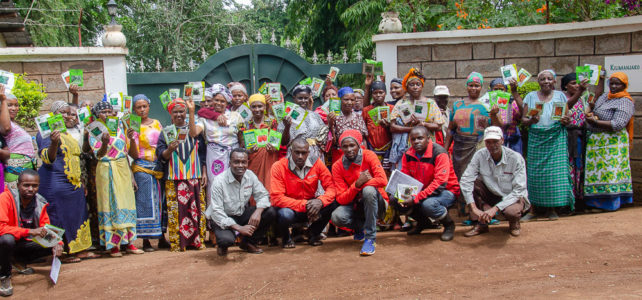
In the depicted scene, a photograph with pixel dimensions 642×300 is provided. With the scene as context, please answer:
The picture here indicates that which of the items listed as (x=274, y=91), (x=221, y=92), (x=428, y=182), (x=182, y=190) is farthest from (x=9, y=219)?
(x=428, y=182)

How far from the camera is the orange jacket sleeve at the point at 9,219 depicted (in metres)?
4.64

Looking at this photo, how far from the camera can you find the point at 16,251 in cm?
496

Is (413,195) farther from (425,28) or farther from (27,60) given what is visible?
(425,28)

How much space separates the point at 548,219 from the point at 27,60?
257 inches

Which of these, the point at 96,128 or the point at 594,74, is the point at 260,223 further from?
the point at 594,74

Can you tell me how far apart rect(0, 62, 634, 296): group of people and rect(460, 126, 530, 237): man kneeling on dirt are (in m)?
0.01

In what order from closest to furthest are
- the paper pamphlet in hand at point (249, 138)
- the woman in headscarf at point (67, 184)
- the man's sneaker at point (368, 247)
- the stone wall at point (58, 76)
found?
the man's sneaker at point (368, 247), the woman in headscarf at point (67, 184), the paper pamphlet in hand at point (249, 138), the stone wall at point (58, 76)

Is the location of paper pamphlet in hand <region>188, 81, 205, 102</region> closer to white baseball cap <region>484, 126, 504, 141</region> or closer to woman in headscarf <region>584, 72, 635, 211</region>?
white baseball cap <region>484, 126, 504, 141</region>

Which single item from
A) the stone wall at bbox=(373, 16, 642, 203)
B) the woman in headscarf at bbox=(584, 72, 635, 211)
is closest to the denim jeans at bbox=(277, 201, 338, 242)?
the stone wall at bbox=(373, 16, 642, 203)

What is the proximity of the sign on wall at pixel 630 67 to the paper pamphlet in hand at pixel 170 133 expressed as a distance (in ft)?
17.0

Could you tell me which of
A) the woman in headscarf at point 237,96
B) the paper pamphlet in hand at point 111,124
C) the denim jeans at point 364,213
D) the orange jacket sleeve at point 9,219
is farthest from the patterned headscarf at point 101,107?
the denim jeans at point 364,213

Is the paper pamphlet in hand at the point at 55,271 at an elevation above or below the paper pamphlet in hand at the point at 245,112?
below

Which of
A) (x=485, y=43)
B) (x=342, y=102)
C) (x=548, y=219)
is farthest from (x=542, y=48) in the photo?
(x=342, y=102)

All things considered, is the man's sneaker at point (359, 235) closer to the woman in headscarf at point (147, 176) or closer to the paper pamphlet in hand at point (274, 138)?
the paper pamphlet in hand at point (274, 138)
